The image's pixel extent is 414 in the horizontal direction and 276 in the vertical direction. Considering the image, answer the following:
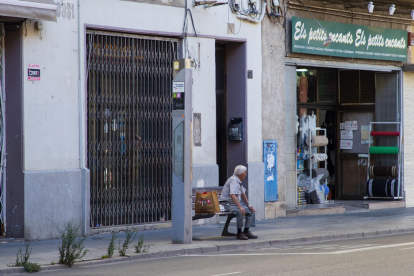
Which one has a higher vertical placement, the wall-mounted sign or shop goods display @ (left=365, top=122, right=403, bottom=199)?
the wall-mounted sign

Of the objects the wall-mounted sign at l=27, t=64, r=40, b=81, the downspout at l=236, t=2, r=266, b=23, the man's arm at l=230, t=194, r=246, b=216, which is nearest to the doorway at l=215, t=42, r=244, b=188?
the downspout at l=236, t=2, r=266, b=23

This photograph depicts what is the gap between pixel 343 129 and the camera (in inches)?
823

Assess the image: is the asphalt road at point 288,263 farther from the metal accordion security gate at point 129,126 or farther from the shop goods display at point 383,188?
the shop goods display at point 383,188

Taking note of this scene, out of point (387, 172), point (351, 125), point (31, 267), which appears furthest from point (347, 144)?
point (31, 267)

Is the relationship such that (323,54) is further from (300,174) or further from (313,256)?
(313,256)

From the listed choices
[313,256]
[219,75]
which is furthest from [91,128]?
[313,256]

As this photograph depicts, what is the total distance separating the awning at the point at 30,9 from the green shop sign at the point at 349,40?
739 cm

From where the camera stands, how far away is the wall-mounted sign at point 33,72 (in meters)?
12.6

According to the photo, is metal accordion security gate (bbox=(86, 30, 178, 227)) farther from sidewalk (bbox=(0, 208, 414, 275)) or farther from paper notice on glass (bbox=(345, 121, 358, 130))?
paper notice on glass (bbox=(345, 121, 358, 130))

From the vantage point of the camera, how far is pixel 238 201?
1239 cm

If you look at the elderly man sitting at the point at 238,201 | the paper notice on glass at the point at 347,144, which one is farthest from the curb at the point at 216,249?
the paper notice on glass at the point at 347,144

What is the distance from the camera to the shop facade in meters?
17.7

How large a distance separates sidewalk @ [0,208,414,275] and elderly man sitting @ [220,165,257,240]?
0.84ft

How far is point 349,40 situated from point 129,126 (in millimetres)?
7854
